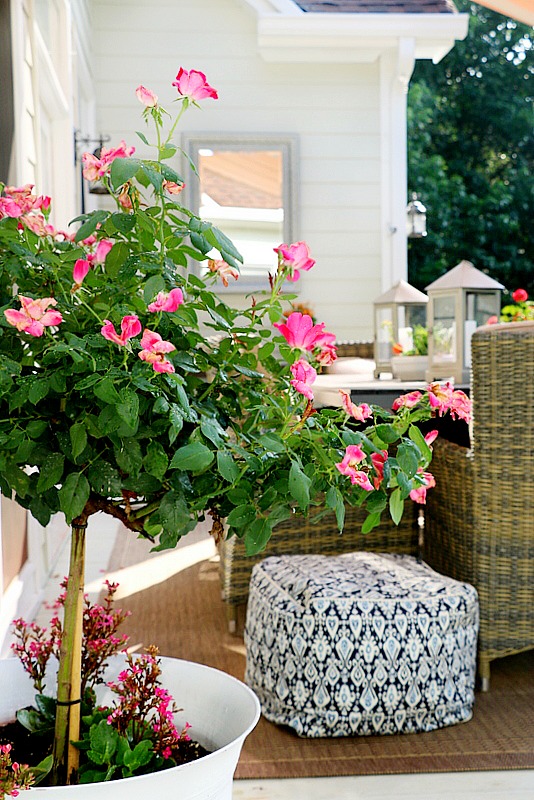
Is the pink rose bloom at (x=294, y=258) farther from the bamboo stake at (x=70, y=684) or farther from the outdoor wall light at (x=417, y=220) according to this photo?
the outdoor wall light at (x=417, y=220)

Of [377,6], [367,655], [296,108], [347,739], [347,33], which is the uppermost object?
[377,6]

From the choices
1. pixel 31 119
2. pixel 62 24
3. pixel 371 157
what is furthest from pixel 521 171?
pixel 31 119

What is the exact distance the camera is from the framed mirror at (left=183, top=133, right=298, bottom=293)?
6566mm

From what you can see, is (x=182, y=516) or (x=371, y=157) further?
(x=371, y=157)

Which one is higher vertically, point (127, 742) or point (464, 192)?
point (464, 192)

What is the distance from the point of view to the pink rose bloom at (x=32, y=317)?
1.04m

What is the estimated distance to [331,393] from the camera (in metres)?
3.08

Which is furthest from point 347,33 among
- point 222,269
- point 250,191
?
point 222,269

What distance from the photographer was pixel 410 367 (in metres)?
3.43

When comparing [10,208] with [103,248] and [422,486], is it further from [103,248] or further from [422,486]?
[422,486]

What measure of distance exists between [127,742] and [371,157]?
599 cm

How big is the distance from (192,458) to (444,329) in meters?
2.30

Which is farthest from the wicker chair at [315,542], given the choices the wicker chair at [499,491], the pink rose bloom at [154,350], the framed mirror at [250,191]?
the framed mirror at [250,191]

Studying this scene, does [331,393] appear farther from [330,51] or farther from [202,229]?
[330,51]
